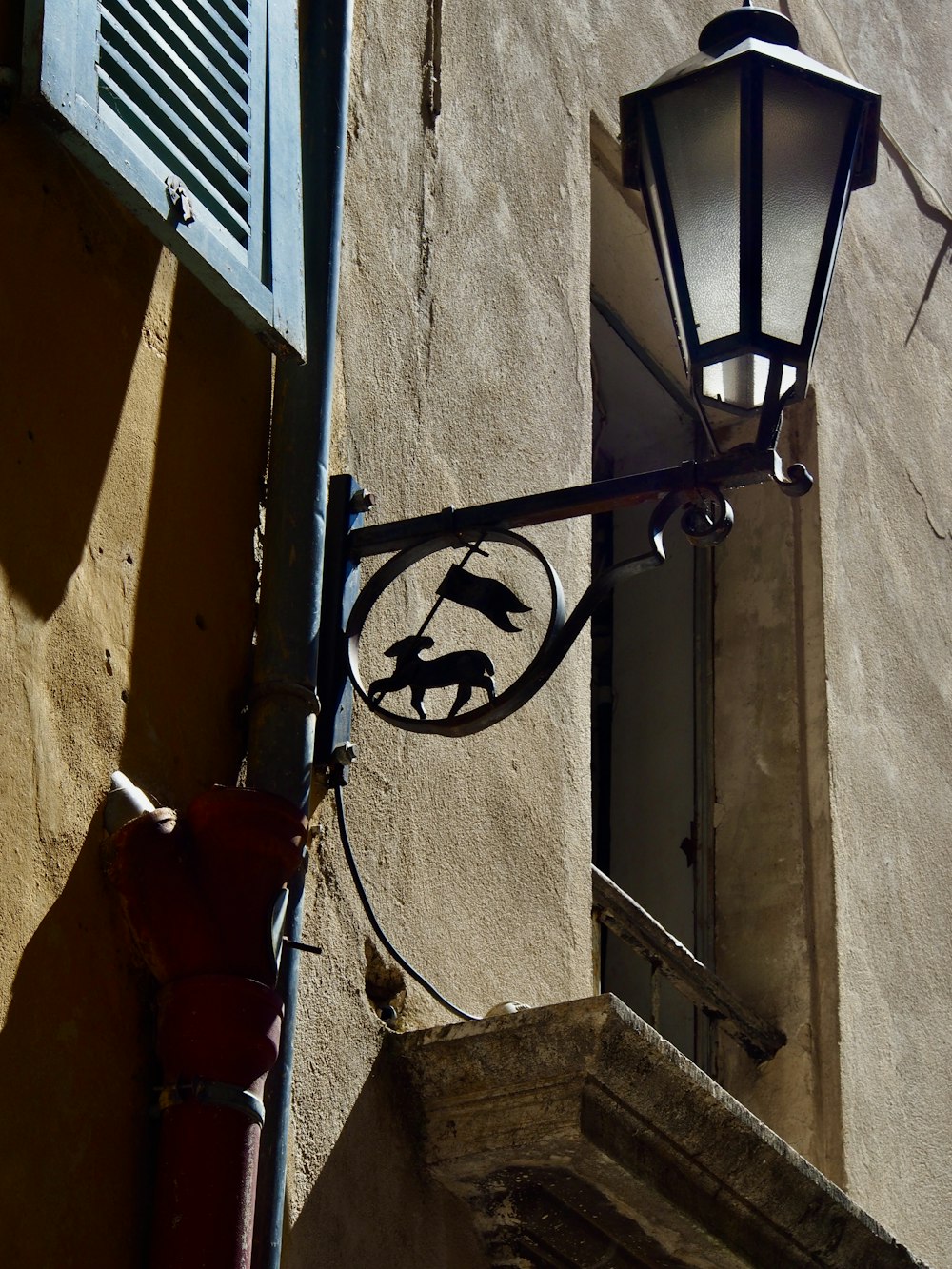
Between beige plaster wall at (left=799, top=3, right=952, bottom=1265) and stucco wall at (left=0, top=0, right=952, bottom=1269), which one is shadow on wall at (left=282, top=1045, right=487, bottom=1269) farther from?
beige plaster wall at (left=799, top=3, right=952, bottom=1265)

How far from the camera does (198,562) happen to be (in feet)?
9.36

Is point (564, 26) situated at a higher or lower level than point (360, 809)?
higher

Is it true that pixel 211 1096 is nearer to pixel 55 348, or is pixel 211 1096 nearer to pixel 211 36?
pixel 55 348

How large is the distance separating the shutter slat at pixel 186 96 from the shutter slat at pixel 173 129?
13mm

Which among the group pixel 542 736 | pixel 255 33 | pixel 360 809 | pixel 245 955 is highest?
pixel 255 33

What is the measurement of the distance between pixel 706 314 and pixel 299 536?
69 cm

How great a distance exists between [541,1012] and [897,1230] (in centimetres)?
207

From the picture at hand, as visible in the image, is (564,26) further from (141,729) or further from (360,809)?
(141,729)

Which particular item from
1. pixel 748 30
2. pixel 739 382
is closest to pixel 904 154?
pixel 748 30

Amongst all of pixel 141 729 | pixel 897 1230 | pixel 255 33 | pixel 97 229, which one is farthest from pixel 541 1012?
pixel 897 1230

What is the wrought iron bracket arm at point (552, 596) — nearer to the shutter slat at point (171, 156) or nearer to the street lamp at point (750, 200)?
the street lamp at point (750, 200)

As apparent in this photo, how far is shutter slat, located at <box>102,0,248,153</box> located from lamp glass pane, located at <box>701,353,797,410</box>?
→ 0.77m

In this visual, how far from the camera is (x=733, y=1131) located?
10.1 feet

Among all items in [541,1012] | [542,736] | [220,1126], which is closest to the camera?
[220,1126]
